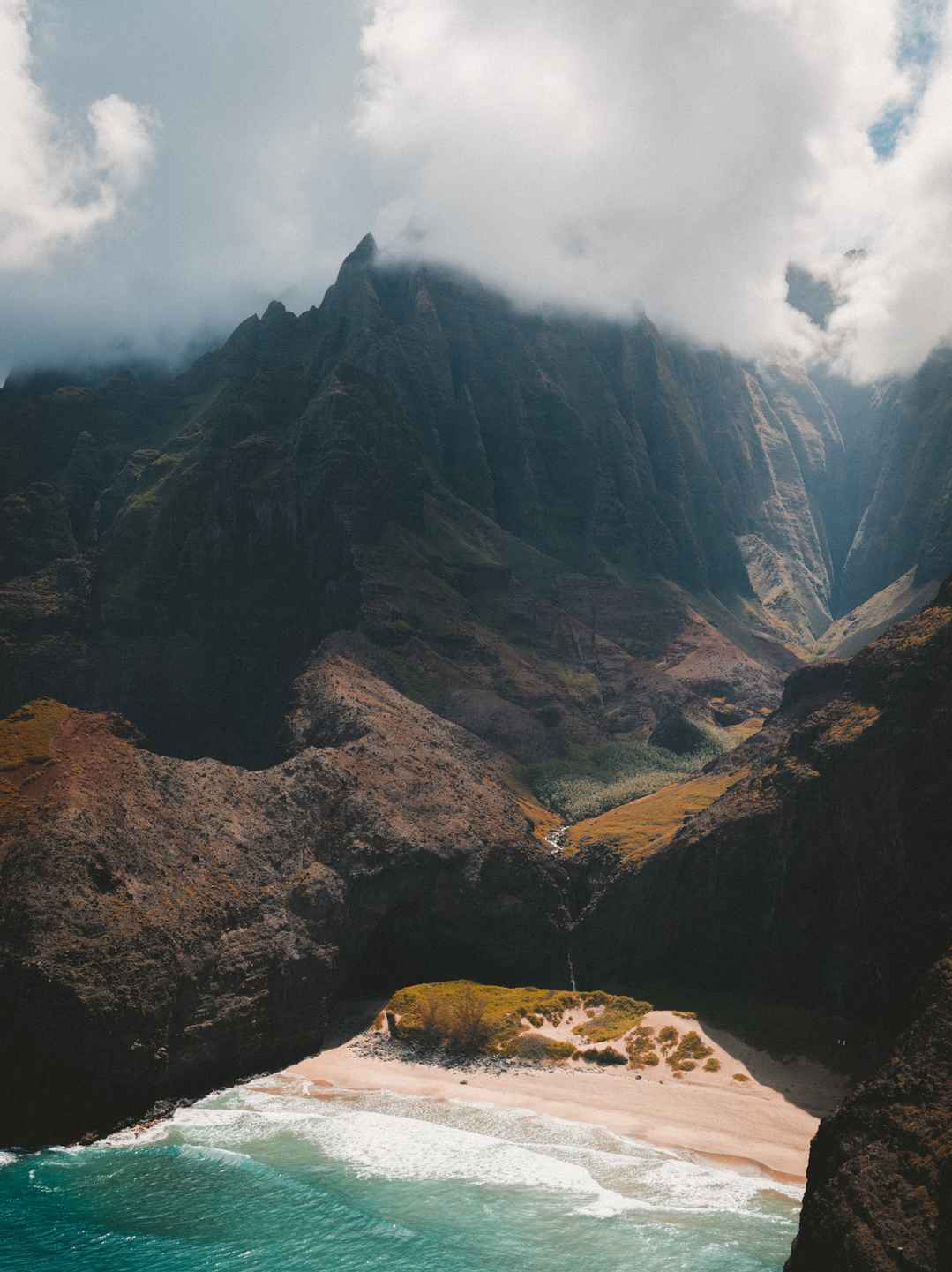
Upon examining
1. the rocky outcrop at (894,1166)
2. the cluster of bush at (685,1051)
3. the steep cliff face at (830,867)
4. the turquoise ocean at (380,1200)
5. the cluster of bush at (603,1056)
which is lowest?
the turquoise ocean at (380,1200)

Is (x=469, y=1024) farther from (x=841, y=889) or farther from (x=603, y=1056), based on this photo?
(x=841, y=889)

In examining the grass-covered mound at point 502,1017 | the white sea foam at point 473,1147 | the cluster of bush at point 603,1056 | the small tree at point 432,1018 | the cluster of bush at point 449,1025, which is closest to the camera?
the white sea foam at point 473,1147

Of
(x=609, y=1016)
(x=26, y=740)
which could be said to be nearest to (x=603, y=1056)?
(x=609, y=1016)

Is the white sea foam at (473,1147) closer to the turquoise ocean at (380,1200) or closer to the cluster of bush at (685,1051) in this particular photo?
the turquoise ocean at (380,1200)

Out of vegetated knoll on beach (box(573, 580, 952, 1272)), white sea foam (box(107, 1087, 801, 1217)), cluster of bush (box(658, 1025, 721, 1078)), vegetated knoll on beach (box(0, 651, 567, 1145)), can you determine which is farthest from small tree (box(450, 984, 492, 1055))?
vegetated knoll on beach (box(573, 580, 952, 1272))

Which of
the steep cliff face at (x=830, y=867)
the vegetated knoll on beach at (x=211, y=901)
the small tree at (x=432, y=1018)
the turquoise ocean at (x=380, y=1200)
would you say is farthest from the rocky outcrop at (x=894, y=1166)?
the small tree at (x=432, y=1018)

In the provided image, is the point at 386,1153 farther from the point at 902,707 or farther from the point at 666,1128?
the point at 902,707

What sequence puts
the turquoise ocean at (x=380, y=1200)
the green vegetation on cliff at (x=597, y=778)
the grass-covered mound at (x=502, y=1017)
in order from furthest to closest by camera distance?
the green vegetation on cliff at (x=597, y=778) < the grass-covered mound at (x=502, y=1017) < the turquoise ocean at (x=380, y=1200)
